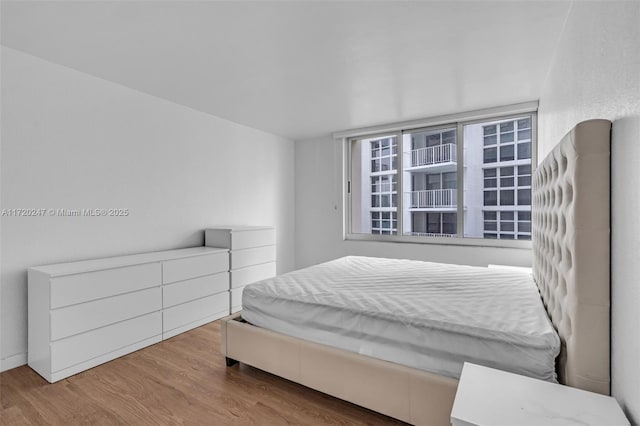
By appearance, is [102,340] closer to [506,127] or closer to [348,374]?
[348,374]

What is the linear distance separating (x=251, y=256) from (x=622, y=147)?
136 inches

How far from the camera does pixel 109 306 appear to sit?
2420 mm

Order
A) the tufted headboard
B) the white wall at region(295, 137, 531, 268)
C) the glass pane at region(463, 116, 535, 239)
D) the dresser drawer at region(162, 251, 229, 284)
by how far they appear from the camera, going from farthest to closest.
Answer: the white wall at region(295, 137, 531, 268) → the glass pane at region(463, 116, 535, 239) → the dresser drawer at region(162, 251, 229, 284) → the tufted headboard

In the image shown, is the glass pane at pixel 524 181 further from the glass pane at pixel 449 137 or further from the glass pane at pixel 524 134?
the glass pane at pixel 449 137

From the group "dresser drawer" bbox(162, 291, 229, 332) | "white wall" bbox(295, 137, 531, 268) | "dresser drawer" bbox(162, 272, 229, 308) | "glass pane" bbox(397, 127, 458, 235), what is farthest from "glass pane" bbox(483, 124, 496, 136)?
"dresser drawer" bbox(162, 291, 229, 332)

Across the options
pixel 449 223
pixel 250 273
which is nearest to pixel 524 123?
pixel 449 223

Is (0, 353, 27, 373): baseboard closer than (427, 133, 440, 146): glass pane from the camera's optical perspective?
Yes

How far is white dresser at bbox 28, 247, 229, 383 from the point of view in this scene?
2.14 meters

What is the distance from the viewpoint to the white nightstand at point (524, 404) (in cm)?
98

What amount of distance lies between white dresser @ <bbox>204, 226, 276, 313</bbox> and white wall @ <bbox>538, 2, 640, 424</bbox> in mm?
3168

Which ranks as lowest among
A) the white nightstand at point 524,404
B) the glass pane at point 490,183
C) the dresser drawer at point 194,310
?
the dresser drawer at point 194,310

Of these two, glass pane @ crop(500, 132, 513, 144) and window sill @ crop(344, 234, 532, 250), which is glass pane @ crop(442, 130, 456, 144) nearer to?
glass pane @ crop(500, 132, 513, 144)

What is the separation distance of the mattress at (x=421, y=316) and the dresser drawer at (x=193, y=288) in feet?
3.26

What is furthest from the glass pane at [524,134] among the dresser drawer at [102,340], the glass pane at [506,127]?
the dresser drawer at [102,340]
